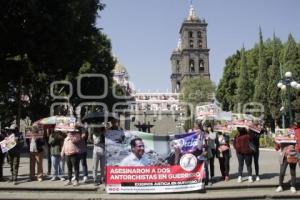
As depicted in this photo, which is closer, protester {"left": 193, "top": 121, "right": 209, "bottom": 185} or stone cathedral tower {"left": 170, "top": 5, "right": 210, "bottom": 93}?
protester {"left": 193, "top": 121, "right": 209, "bottom": 185}

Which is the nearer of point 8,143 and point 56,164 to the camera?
point 8,143

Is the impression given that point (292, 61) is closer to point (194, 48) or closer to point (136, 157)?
point (136, 157)

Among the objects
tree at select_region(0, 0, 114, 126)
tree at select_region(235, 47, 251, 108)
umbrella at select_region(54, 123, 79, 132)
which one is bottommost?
umbrella at select_region(54, 123, 79, 132)

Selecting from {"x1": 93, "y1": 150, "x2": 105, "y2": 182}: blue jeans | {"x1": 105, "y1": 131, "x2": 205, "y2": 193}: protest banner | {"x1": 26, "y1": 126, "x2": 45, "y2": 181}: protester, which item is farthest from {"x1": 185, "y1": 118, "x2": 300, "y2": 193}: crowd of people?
{"x1": 26, "y1": 126, "x2": 45, "y2": 181}: protester

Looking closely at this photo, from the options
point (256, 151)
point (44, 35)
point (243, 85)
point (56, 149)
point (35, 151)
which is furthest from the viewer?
point (243, 85)

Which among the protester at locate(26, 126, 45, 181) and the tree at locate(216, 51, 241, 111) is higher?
the tree at locate(216, 51, 241, 111)

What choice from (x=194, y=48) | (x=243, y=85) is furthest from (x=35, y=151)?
(x=194, y=48)

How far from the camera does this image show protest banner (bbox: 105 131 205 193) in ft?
45.0

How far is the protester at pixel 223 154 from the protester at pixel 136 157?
2.67m

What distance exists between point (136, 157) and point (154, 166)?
599mm

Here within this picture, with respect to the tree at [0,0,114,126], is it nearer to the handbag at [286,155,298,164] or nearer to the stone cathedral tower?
the handbag at [286,155,298,164]

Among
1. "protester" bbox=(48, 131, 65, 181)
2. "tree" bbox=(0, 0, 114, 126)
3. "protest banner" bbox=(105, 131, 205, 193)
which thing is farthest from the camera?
"tree" bbox=(0, 0, 114, 126)

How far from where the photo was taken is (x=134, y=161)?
45.6 feet

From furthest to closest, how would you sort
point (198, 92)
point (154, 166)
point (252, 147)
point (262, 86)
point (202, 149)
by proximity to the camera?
point (198, 92)
point (262, 86)
point (252, 147)
point (202, 149)
point (154, 166)
